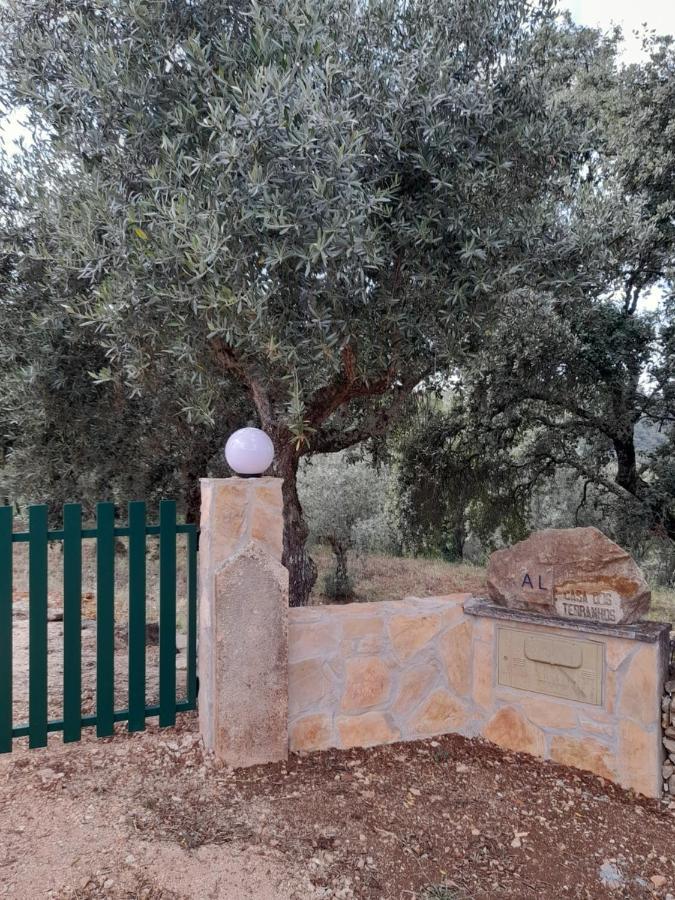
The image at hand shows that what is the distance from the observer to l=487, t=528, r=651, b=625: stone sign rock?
12.0 feet

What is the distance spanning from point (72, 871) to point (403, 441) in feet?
20.4

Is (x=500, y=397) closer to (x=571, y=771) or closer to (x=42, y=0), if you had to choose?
(x=571, y=771)

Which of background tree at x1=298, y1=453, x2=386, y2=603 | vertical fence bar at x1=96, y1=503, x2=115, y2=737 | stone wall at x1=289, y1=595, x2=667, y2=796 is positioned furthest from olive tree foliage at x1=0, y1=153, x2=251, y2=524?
background tree at x1=298, y1=453, x2=386, y2=603

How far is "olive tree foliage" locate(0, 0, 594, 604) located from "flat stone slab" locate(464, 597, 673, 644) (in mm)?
1768

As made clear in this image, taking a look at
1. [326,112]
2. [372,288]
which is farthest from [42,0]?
[372,288]

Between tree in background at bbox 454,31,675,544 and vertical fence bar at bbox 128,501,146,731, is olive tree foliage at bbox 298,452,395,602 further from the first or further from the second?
vertical fence bar at bbox 128,501,146,731

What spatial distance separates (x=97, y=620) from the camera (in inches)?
153

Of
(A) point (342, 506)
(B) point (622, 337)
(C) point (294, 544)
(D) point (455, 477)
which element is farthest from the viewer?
(A) point (342, 506)

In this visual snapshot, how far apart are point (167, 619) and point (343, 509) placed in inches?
236

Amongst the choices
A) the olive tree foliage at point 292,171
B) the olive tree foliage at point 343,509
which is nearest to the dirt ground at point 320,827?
the olive tree foliage at point 292,171

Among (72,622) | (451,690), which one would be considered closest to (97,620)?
(72,622)

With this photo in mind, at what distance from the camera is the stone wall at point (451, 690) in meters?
3.59

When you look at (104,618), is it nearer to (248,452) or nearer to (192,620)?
(192,620)

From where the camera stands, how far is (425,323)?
412 cm
